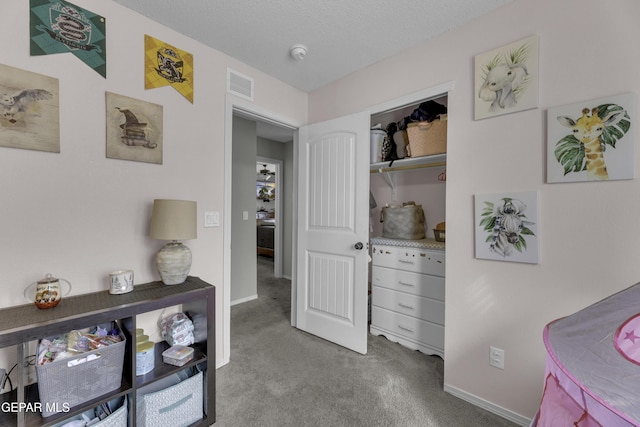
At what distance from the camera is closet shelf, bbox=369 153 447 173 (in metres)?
2.18

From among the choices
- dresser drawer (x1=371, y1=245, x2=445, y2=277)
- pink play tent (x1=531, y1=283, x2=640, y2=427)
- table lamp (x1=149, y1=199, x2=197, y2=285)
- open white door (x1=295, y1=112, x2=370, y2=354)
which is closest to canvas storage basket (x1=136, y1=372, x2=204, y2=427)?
table lamp (x1=149, y1=199, x2=197, y2=285)

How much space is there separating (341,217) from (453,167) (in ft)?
3.20

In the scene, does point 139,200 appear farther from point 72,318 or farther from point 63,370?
point 63,370

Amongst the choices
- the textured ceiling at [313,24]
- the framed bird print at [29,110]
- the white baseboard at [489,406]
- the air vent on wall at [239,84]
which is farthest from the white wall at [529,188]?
the framed bird print at [29,110]

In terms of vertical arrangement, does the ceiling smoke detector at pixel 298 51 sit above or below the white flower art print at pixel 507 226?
above

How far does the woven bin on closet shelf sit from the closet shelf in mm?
39

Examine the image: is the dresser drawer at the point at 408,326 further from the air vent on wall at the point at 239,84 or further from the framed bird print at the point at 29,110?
the framed bird print at the point at 29,110

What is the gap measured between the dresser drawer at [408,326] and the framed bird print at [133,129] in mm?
2275

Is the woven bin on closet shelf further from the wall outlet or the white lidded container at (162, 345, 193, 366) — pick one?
the white lidded container at (162, 345, 193, 366)

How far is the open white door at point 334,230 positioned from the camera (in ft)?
7.38

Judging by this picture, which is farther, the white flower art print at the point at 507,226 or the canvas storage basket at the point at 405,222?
the canvas storage basket at the point at 405,222

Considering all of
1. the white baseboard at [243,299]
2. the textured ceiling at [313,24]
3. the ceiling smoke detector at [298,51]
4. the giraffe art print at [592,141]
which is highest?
the textured ceiling at [313,24]

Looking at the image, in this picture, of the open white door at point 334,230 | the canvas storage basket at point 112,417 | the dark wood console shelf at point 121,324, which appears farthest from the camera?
the open white door at point 334,230

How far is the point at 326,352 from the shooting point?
229 cm
